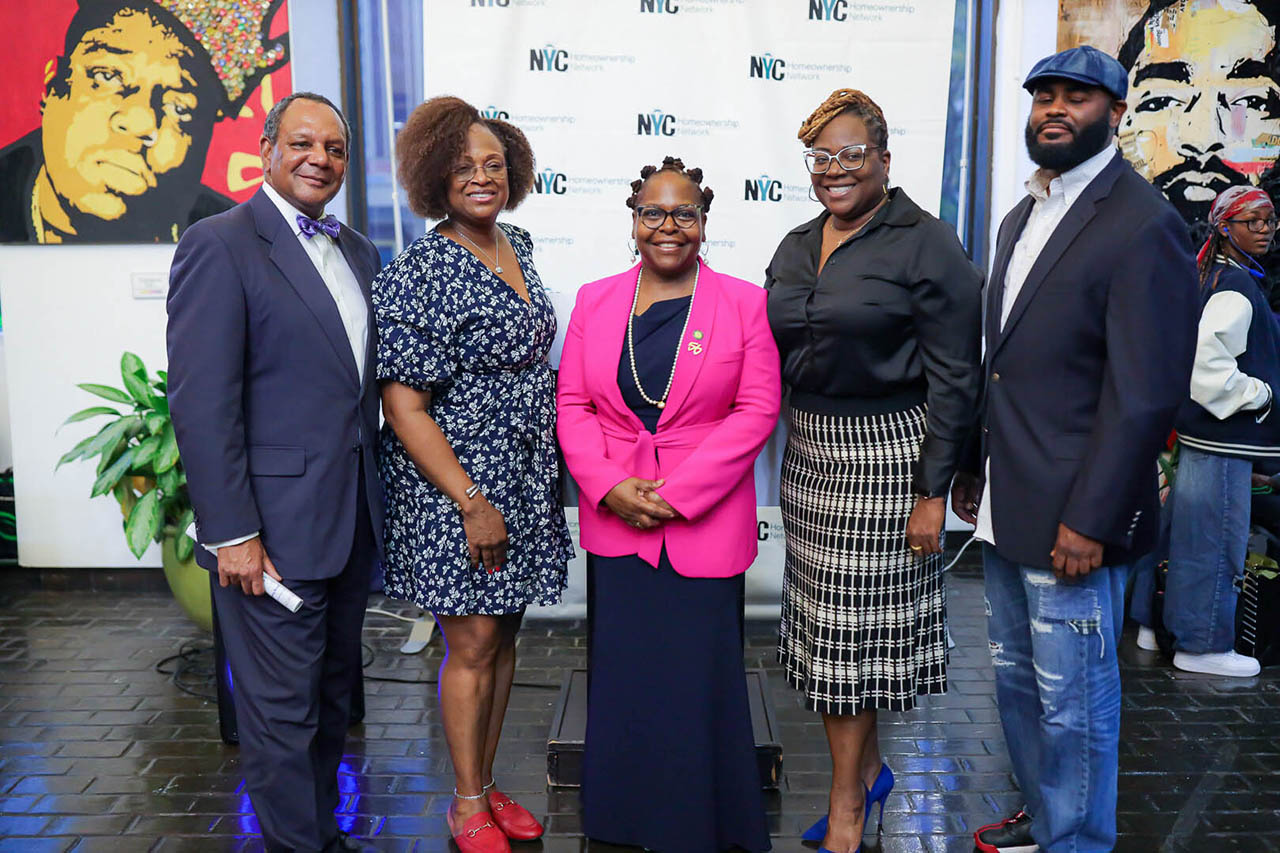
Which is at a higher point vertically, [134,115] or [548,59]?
→ [548,59]

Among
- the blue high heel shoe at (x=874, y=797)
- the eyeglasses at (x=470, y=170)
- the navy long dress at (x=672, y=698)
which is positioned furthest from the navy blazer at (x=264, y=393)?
the blue high heel shoe at (x=874, y=797)

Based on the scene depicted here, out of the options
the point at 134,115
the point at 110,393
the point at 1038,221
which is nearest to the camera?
the point at 1038,221

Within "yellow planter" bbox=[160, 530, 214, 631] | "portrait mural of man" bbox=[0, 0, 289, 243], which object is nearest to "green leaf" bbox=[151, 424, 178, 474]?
"yellow planter" bbox=[160, 530, 214, 631]

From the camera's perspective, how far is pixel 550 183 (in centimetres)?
476

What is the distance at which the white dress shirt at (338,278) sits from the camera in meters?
2.61

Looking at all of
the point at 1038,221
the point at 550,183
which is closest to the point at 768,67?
the point at 550,183

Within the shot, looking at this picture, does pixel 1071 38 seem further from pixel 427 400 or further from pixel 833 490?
pixel 427 400

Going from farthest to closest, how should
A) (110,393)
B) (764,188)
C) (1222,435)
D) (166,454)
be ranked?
(764,188) < (110,393) < (166,454) < (1222,435)

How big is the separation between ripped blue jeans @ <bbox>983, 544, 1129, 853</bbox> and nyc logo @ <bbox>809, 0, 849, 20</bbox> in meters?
3.07

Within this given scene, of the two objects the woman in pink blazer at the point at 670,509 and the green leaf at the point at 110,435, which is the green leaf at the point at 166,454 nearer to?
the green leaf at the point at 110,435

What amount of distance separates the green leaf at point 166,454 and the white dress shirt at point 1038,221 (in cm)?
327

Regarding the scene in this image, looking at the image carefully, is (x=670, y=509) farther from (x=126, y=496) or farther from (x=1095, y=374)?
(x=126, y=496)

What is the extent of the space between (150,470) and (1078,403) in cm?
382

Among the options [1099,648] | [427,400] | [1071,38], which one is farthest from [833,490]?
[1071,38]
